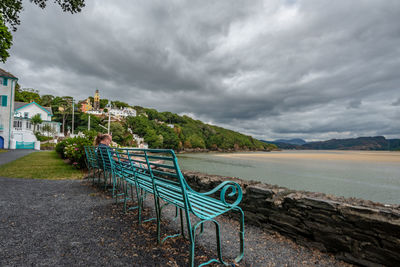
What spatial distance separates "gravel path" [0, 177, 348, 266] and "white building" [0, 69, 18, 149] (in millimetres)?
29710

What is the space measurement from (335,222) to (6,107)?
35.3 metres

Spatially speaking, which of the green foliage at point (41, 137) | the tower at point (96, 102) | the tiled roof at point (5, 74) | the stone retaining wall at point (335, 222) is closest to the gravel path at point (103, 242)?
the stone retaining wall at point (335, 222)

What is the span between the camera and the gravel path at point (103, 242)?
2031 mm

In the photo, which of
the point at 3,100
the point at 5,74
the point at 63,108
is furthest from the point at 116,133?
the point at 5,74

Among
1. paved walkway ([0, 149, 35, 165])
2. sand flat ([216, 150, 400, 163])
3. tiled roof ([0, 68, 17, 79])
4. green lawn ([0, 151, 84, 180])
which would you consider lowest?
sand flat ([216, 150, 400, 163])

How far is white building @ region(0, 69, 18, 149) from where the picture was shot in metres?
24.1

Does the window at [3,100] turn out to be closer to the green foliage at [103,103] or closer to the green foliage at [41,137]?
the green foliage at [41,137]

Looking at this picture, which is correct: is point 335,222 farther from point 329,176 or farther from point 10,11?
point 329,176

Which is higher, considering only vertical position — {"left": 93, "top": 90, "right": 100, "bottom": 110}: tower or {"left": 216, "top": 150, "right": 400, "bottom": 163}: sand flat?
{"left": 93, "top": 90, "right": 100, "bottom": 110}: tower

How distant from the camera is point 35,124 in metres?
35.4

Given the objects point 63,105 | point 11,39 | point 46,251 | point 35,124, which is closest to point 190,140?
point 63,105

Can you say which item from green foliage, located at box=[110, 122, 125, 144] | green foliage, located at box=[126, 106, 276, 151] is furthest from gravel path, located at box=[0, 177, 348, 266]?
green foliage, located at box=[126, 106, 276, 151]

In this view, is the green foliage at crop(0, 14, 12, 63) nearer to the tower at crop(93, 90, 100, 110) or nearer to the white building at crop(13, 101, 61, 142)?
the white building at crop(13, 101, 61, 142)

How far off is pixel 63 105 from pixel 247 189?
262ft
